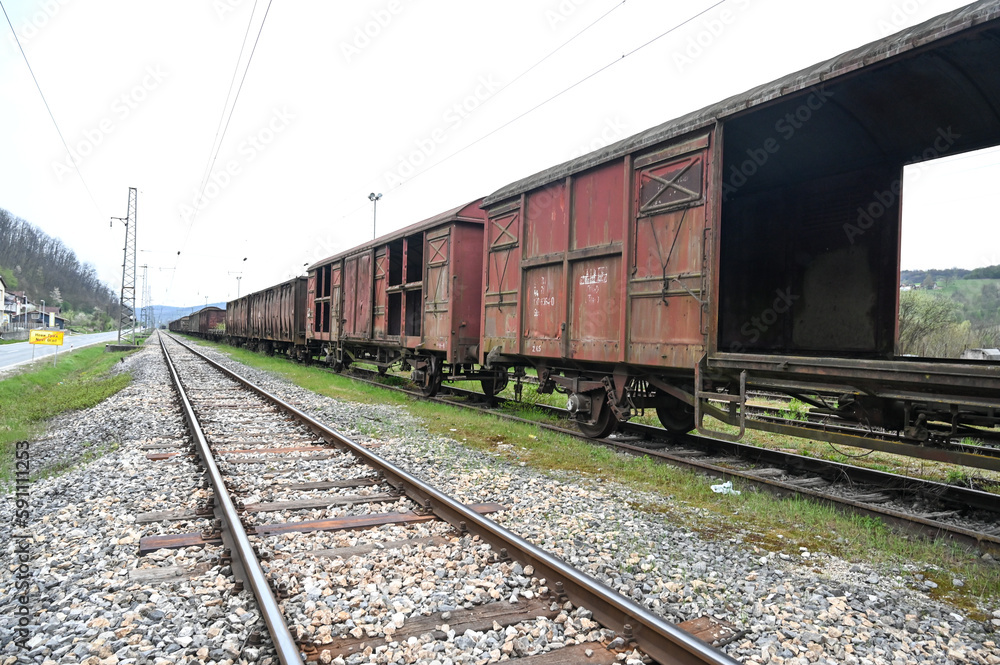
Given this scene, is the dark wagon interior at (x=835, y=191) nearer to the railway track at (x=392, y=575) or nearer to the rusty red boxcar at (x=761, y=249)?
the rusty red boxcar at (x=761, y=249)

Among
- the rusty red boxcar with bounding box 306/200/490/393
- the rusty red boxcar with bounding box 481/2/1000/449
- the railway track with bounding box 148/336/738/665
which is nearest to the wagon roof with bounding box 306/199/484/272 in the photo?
the rusty red boxcar with bounding box 306/200/490/393

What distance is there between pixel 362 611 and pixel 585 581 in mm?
1204

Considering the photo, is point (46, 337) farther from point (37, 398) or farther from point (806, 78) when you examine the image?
point (806, 78)

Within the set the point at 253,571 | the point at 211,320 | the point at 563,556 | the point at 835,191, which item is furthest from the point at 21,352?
the point at 835,191

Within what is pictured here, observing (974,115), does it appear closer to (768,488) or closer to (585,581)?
(768,488)

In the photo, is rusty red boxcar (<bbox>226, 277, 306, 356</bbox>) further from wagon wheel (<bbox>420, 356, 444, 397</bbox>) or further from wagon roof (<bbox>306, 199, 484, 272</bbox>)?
wagon wheel (<bbox>420, 356, 444, 397</bbox>)

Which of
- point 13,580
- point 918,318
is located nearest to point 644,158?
point 13,580

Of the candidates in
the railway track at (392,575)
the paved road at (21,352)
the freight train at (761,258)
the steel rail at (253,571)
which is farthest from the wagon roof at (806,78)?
the paved road at (21,352)

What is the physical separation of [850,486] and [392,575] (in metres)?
4.82

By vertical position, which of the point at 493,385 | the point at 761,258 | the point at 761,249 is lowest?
the point at 493,385

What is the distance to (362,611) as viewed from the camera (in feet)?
10.2

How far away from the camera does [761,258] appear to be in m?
7.94

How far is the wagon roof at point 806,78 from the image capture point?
3799 mm

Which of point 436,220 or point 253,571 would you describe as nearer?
point 253,571
